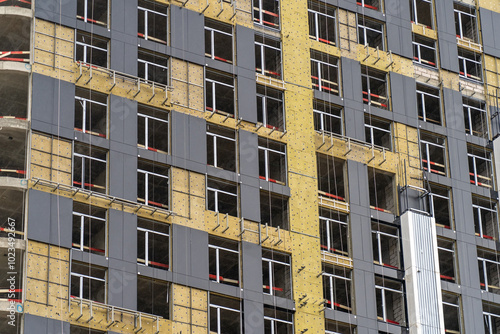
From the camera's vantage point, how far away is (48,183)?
3130 inches

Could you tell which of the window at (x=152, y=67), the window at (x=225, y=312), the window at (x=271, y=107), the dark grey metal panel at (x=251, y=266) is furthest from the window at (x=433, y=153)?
the window at (x=152, y=67)

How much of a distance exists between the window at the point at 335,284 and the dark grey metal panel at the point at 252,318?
5597 mm

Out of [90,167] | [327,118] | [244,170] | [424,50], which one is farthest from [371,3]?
[90,167]

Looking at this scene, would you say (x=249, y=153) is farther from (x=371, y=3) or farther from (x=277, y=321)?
(x=371, y=3)

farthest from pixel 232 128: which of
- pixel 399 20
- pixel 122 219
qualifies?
pixel 399 20

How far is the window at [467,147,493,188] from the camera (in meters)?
96.8

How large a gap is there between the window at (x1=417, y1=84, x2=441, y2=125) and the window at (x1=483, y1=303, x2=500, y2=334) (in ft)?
42.2

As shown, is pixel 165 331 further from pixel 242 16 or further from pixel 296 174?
pixel 242 16

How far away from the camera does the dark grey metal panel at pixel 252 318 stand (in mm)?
82625

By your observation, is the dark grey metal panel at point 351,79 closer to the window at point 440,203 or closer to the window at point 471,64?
the window at point 440,203

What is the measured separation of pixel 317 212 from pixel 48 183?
56.9ft

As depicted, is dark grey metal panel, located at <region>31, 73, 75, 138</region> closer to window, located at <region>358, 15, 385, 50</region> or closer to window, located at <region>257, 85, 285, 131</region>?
window, located at <region>257, 85, 285, 131</region>

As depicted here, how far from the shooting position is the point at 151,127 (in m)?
86.2

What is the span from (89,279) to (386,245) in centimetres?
2091
